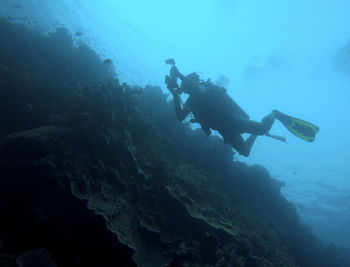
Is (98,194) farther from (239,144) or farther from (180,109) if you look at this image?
(239,144)

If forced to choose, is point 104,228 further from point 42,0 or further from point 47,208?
point 42,0

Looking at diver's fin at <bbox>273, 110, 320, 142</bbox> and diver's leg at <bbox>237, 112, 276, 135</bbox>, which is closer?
diver's leg at <bbox>237, 112, 276, 135</bbox>

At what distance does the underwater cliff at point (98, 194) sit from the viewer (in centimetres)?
587

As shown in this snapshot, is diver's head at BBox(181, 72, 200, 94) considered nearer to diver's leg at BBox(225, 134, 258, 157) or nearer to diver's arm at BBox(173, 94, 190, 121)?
diver's arm at BBox(173, 94, 190, 121)

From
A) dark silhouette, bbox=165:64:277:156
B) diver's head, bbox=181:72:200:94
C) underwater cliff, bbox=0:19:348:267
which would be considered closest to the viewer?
underwater cliff, bbox=0:19:348:267

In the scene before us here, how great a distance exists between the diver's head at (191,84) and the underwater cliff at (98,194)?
190 cm

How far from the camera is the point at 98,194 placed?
6512mm

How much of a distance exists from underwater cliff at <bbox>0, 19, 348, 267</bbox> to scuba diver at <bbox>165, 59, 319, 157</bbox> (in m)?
1.85

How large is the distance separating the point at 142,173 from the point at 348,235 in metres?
50.7

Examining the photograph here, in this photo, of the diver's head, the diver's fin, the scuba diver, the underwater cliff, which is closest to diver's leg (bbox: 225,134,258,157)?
the scuba diver

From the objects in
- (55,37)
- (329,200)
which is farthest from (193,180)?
(329,200)

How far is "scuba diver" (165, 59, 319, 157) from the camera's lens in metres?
9.07

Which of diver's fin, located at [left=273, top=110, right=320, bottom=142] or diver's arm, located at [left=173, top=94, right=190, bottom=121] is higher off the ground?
diver's fin, located at [left=273, top=110, right=320, bottom=142]

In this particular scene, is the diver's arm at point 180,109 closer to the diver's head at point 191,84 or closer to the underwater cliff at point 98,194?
the diver's head at point 191,84
